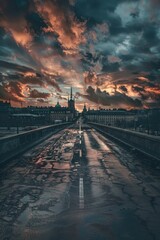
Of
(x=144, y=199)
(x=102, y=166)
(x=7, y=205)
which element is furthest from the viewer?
(x=102, y=166)

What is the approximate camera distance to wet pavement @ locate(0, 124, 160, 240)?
521 centimetres

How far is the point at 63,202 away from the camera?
23.1ft

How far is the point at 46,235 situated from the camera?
5.04 meters

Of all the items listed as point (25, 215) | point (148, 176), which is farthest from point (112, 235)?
point (148, 176)

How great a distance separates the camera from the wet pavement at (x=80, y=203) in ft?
17.1

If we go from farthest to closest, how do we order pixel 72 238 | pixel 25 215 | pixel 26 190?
1. pixel 26 190
2. pixel 25 215
3. pixel 72 238

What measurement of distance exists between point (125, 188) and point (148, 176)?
2.16m

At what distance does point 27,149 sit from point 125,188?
11913 mm

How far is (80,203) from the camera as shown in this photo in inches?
272

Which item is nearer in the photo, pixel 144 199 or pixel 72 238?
pixel 72 238

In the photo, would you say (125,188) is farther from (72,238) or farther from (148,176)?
(72,238)

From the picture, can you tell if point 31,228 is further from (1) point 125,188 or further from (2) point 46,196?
(1) point 125,188

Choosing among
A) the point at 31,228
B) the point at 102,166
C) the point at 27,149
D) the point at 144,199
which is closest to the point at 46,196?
the point at 31,228

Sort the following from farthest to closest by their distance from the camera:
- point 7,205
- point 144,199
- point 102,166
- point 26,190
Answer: point 102,166, point 26,190, point 144,199, point 7,205
